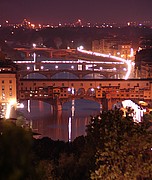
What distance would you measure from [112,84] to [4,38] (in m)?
16.3

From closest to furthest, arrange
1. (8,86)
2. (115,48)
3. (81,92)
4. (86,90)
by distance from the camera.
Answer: (8,86) → (81,92) → (86,90) → (115,48)

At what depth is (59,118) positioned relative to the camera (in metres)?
8.28

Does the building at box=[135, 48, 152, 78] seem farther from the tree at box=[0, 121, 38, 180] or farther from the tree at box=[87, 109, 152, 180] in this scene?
the tree at box=[0, 121, 38, 180]

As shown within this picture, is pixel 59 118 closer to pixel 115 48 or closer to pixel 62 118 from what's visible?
pixel 62 118

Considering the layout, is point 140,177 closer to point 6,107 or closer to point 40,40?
point 6,107

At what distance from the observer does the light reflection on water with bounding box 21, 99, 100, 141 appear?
22.8 ft

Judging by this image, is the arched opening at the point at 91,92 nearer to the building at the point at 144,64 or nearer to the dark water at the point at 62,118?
the dark water at the point at 62,118

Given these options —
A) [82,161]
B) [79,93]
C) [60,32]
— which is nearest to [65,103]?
[79,93]

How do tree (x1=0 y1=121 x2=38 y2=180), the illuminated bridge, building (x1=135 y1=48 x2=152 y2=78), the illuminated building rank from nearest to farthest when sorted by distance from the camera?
tree (x1=0 y1=121 x2=38 y2=180) < the illuminated bridge < building (x1=135 y1=48 x2=152 y2=78) < the illuminated building

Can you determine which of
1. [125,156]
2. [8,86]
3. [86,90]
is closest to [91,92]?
[86,90]

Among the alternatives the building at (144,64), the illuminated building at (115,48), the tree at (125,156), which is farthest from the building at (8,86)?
the illuminated building at (115,48)

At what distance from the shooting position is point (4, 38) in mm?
26016

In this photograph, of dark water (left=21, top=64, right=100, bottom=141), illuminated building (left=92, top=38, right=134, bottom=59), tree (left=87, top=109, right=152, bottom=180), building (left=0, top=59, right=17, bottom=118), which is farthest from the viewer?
illuminated building (left=92, top=38, right=134, bottom=59)

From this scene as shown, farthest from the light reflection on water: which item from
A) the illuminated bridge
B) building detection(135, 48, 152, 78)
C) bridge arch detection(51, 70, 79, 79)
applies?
bridge arch detection(51, 70, 79, 79)
